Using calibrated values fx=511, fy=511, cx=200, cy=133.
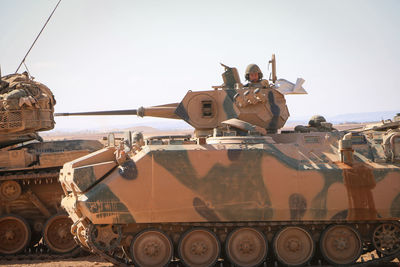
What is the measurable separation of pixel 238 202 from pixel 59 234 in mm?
6934

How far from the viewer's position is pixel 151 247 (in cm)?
1171

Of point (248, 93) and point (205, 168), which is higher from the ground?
point (248, 93)

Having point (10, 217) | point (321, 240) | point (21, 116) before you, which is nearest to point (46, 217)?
point (10, 217)

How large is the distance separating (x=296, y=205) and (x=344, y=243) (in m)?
1.51

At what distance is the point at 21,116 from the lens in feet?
54.0

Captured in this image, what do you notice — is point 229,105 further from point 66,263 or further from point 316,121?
point 66,263

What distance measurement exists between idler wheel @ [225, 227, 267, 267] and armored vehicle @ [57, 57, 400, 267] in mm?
23

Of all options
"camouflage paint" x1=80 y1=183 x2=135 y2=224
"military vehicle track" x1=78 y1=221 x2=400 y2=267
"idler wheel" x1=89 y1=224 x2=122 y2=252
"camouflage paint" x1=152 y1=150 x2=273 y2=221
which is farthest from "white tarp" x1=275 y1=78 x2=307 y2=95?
"idler wheel" x1=89 y1=224 x2=122 y2=252

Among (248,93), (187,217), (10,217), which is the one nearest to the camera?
(187,217)

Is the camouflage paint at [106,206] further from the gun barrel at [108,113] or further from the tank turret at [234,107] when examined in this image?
the gun barrel at [108,113]

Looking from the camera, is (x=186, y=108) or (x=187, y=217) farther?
(x=186, y=108)

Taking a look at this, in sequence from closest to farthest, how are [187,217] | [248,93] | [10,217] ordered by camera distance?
[187,217]
[248,93]
[10,217]

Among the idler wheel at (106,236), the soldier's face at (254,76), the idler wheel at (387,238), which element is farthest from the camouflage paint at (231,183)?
the soldier's face at (254,76)

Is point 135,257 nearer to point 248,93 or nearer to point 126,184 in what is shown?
point 126,184
